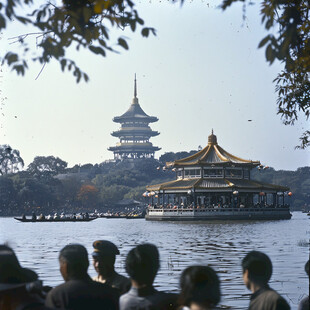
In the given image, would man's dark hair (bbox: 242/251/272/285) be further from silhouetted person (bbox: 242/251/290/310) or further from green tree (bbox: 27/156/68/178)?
green tree (bbox: 27/156/68/178)

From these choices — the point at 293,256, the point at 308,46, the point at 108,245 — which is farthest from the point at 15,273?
the point at 293,256

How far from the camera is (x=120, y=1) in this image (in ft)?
28.3

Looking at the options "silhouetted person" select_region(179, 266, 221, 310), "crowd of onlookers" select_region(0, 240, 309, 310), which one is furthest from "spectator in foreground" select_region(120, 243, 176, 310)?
"silhouetted person" select_region(179, 266, 221, 310)

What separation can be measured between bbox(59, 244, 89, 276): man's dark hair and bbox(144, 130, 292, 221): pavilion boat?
200 feet

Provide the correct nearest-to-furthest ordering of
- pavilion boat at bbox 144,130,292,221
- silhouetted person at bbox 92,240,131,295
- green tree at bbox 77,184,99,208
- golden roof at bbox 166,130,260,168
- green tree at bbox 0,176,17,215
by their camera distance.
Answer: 1. silhouetted person at bbox 92,240,131,295
2. pavilion boat at bbox 144,130,292,221
3. golden roof at bbox 166,130,260,168
4. green tree at bbox 0,176,17,215
5. green tree at bbox 77,184,99,208

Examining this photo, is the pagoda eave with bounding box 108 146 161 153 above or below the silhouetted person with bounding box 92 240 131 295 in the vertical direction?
above

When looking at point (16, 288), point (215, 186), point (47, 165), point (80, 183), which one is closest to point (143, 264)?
point (16, 288)

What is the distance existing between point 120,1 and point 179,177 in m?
69.3

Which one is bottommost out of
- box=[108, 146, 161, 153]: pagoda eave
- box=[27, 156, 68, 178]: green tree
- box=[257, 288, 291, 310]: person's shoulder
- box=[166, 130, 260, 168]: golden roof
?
box=[257, 288, 291, 310]: person's shoulder

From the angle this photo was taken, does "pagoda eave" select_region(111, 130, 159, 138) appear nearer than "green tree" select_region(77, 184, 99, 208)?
No

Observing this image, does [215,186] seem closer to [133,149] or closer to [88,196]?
[88,196]

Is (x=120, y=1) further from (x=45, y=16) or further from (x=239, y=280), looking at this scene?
(x=239, y=280)

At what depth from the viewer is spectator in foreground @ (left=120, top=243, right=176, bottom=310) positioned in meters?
5.52

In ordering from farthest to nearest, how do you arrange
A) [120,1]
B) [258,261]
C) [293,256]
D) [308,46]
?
[293,256]
[308,46]
[120,1]
[258,261]
